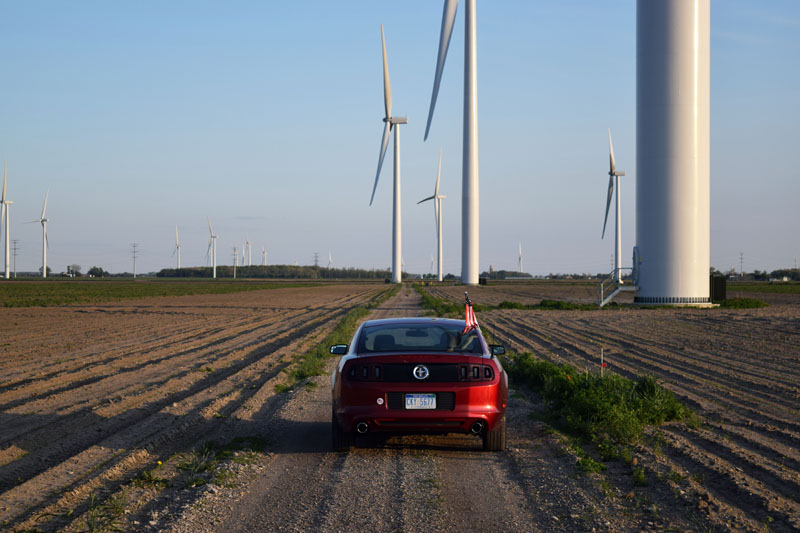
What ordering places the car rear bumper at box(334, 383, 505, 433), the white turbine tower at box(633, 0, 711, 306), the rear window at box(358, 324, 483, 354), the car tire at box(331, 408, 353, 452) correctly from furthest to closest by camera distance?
the white turbine tower at box(633, 0, 711, 306), the rear window at box(358, 324, 483, 354), the car tire at box(331, 408, 353, 452), the car rear bumper at box(334, 383, 505, 433)

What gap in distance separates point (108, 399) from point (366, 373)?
19.1ft

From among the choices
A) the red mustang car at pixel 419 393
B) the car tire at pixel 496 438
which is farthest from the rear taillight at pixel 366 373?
the car tire at pixel 496 438

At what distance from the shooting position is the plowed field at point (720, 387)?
6.96m

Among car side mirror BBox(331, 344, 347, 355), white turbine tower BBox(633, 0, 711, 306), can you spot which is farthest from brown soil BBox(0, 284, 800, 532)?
white turbine tower BBox(633, 0, 711, 306)

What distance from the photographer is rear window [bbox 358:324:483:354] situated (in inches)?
356

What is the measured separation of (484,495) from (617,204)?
3134 inches

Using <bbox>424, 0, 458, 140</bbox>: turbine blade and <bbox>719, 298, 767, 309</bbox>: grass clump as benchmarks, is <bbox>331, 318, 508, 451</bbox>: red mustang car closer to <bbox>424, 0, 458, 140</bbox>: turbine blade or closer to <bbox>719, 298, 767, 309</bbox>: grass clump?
<bbox>719, 298, 767, 309</bbox>: grass clump

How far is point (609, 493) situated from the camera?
7.14 metres

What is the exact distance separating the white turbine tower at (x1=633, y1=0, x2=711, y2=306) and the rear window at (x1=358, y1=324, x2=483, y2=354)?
31977 mm

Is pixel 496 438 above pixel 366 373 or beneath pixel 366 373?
beneath

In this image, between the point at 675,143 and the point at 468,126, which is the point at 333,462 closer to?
the point at 675,143

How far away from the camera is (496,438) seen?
8.95 metres

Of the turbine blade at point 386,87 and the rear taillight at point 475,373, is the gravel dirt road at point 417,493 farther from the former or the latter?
the turbine blade at point 386,87

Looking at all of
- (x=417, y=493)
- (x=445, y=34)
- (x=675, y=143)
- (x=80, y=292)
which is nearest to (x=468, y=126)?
(x=445, y=34)
